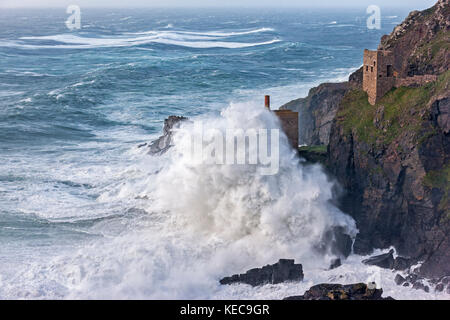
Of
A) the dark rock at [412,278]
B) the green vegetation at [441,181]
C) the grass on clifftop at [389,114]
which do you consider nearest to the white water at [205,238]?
the dark rock at [412,278]

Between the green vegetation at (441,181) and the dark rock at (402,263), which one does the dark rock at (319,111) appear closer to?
the green vegetation at (441,181)

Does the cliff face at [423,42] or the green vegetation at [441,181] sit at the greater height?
the cliff face at [423,42]

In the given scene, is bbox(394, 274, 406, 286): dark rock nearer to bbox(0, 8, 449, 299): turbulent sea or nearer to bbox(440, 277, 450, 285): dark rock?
bbox(0, 8, 449, 299): turbulent sea

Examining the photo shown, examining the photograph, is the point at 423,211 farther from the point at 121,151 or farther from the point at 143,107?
the point at 143,107

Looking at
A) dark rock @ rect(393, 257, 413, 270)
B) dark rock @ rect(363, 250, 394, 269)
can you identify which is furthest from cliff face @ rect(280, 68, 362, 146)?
dark rock @ rect(393, 257, 413, 270)

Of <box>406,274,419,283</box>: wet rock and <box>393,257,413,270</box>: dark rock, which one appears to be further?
<box>393,257,413,270</box>: dark rock

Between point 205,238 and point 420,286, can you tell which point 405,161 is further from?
point 205,238

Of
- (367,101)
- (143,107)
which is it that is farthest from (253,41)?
(367,101)
